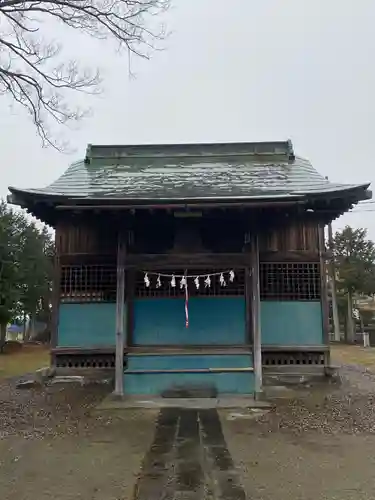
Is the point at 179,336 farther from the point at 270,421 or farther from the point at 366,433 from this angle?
the point at 366,433

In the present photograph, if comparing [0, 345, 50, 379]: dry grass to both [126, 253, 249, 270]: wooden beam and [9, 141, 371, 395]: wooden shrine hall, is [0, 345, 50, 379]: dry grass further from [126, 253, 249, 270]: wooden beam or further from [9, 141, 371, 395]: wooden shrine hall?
[126, 253, 249, 270]: wooden beam

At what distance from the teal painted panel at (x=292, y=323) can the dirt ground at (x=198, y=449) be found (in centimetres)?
145

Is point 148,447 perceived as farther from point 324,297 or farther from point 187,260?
point 324,297

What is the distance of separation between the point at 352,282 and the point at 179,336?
60.3ft

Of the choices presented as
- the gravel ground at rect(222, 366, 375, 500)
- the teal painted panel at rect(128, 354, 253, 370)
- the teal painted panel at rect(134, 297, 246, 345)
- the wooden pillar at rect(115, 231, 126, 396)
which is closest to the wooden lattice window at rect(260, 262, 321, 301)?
the teal painted panel at rect(134, 297, 246, 345)

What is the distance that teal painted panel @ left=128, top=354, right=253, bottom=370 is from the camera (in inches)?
328

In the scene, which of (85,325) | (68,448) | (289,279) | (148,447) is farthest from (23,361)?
(148,447)

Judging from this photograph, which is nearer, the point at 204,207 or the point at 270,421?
the point at 270,421

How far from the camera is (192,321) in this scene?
9359mm

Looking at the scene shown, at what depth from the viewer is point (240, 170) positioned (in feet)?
36.1

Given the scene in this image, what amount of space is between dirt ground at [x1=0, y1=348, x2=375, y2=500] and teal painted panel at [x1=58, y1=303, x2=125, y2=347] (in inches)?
61.3

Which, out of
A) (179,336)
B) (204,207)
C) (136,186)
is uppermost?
(136,186)

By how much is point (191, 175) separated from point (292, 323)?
4.04 meters

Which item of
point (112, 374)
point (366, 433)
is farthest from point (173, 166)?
point (366, 433)
